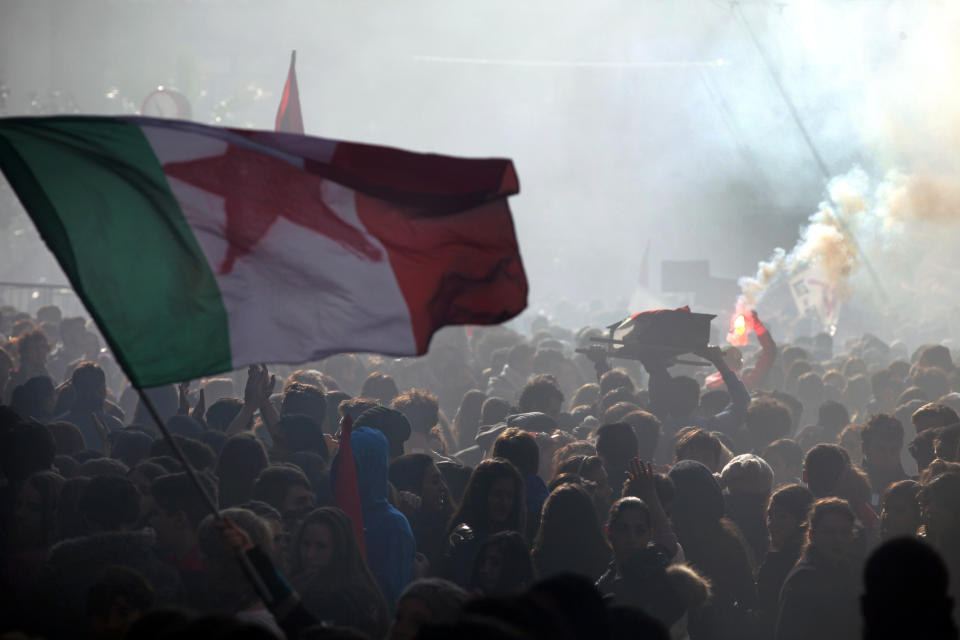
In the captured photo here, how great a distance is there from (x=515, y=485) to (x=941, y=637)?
2.60m

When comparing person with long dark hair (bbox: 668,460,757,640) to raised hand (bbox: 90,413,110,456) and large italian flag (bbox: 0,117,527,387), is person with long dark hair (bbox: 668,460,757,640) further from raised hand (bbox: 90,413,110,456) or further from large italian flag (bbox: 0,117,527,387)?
raised hand (bbox: 90,413,110,456)

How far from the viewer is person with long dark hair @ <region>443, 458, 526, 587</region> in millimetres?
5074

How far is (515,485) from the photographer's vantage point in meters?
5.13

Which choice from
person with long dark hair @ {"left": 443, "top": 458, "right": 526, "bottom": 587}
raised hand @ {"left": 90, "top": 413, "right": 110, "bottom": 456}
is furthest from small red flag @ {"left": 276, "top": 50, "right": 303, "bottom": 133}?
person with long dark hair @ {"left": 443, "top": 458, "right": 526, "bottom": 587}

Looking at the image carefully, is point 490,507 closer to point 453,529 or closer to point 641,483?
point 453,529

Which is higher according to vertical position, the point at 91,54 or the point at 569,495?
the point at 91,54

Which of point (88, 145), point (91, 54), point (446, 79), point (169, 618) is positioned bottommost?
point (169, 618)

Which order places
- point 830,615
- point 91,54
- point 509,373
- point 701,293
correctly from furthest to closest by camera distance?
point 91,54 < point 701,293 < point 509,373 < point 830,615

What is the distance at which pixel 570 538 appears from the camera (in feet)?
16.5

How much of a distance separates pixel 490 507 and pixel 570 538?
1.48ft

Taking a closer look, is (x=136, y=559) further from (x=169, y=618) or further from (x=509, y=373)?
(x=509, y=373)

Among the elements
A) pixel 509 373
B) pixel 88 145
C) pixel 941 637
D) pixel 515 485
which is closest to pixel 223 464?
pixel 515 485

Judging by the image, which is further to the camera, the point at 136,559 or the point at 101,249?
the point at 136,559

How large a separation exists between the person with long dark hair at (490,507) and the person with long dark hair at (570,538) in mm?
156
